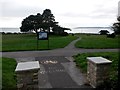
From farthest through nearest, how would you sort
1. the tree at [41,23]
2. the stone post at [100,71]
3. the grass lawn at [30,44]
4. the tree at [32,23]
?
1. the tree at [32,23]
2. the tree at [41,23]
3. the grass lawn at [30,44]
4. the stone post at [100,71]

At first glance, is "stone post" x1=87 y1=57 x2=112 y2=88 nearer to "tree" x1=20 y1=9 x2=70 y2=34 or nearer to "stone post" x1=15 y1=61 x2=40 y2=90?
"stone post" x1=15 y1=61 x2=40 y2=90

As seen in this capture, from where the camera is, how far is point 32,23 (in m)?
54.6

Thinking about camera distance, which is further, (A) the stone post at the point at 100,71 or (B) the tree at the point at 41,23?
(B) the tree at the point at 41,23

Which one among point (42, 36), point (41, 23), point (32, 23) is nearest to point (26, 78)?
point (42, 36)

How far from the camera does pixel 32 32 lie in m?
60.2

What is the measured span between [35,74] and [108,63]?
253cm

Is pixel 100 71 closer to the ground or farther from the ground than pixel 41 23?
closer to the ground

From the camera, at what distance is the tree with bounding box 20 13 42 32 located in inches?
2108

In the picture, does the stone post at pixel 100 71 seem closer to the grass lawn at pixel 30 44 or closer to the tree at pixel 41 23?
the grass lawn at pixel 30 44

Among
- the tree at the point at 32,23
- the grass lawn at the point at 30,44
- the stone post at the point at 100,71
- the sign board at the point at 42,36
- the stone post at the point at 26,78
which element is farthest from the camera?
the tree at the point at 32,23

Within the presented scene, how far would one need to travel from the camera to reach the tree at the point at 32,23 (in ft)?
176

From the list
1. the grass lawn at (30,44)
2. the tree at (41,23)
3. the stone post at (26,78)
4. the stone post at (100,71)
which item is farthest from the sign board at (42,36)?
the tree at (41,23)

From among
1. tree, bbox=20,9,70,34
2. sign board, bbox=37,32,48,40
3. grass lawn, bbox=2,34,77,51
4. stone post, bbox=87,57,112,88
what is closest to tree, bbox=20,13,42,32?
tree, bbox=20,9,70,34

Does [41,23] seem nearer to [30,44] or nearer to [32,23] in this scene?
[32,23]
